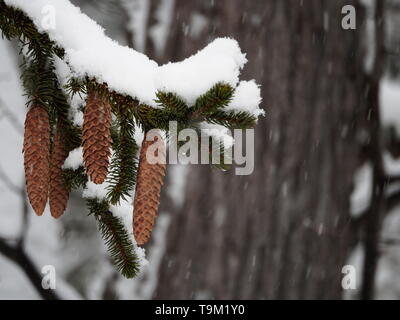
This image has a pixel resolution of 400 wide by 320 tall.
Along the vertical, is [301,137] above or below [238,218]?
above

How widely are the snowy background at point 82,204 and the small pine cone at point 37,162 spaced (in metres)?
1.35

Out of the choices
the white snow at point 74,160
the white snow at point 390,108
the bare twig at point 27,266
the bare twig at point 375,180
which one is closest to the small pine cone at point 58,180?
the white snow at point 74,160

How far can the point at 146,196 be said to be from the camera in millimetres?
874

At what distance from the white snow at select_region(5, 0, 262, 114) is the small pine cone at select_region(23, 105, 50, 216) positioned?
0.12 m

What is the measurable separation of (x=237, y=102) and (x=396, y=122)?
2.99 meters

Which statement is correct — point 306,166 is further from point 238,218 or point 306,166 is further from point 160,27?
point 160,27

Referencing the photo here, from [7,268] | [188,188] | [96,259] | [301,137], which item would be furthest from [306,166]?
[7,268]

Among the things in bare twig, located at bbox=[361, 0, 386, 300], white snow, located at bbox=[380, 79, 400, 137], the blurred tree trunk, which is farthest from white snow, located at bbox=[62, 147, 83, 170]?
white snow, located at bbox=[380, 79, 400, 137]

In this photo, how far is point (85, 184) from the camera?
42.3 inches

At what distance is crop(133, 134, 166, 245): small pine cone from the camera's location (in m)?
0.86

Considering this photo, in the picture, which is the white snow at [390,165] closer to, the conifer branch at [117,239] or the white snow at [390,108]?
the white snow at [390,108]

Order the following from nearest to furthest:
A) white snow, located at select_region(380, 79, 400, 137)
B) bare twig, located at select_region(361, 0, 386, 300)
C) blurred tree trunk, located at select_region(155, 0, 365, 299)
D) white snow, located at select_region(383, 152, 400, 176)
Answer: blurred tree trunk, located at select_region(155, 0, 365, 299), bare twig, located at select_region(361, 0, 386, 300), white snow, located at select_region(383, 152, 400, 176), white snow, located at select_region(380, 79, 400, 137)

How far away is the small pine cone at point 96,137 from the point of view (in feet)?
2.77

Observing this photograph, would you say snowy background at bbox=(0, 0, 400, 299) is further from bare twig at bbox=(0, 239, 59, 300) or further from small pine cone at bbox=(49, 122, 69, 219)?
small pine cone at bbox=(49, 122, 69, 219)
